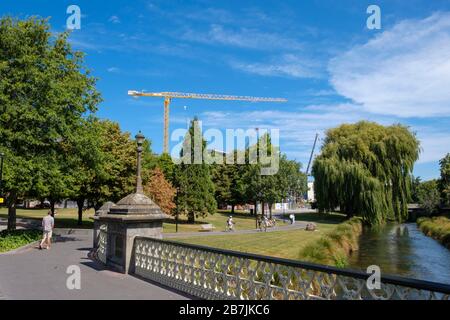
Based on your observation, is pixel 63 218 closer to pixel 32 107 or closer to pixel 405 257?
pixel 32 107

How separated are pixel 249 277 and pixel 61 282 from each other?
5.58 m

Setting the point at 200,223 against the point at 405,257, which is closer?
the point at 405,257

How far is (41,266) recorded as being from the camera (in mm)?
13727

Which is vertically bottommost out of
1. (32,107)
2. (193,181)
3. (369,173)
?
(193,181)

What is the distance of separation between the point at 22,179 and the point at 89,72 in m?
8.35

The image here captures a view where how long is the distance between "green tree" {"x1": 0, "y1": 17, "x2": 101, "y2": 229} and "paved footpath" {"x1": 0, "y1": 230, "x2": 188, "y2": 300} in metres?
6.40

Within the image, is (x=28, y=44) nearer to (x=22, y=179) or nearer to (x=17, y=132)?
(x=17, y=132)

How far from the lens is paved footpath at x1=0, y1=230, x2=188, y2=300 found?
363 inches

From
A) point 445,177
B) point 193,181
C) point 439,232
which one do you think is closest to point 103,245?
point 193,181

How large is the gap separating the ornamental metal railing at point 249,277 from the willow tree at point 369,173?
119 ft

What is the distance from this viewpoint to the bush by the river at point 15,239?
1823 cm

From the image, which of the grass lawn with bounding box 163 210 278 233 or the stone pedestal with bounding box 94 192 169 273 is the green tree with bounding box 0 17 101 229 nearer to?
the stone pedestal with bounding box 94 192 169 273

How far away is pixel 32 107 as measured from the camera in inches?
839

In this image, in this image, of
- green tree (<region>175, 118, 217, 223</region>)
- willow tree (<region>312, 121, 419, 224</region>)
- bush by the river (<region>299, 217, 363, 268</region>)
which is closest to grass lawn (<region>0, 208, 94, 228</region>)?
green tree (<region>175, 118, 217, 223</region>)
